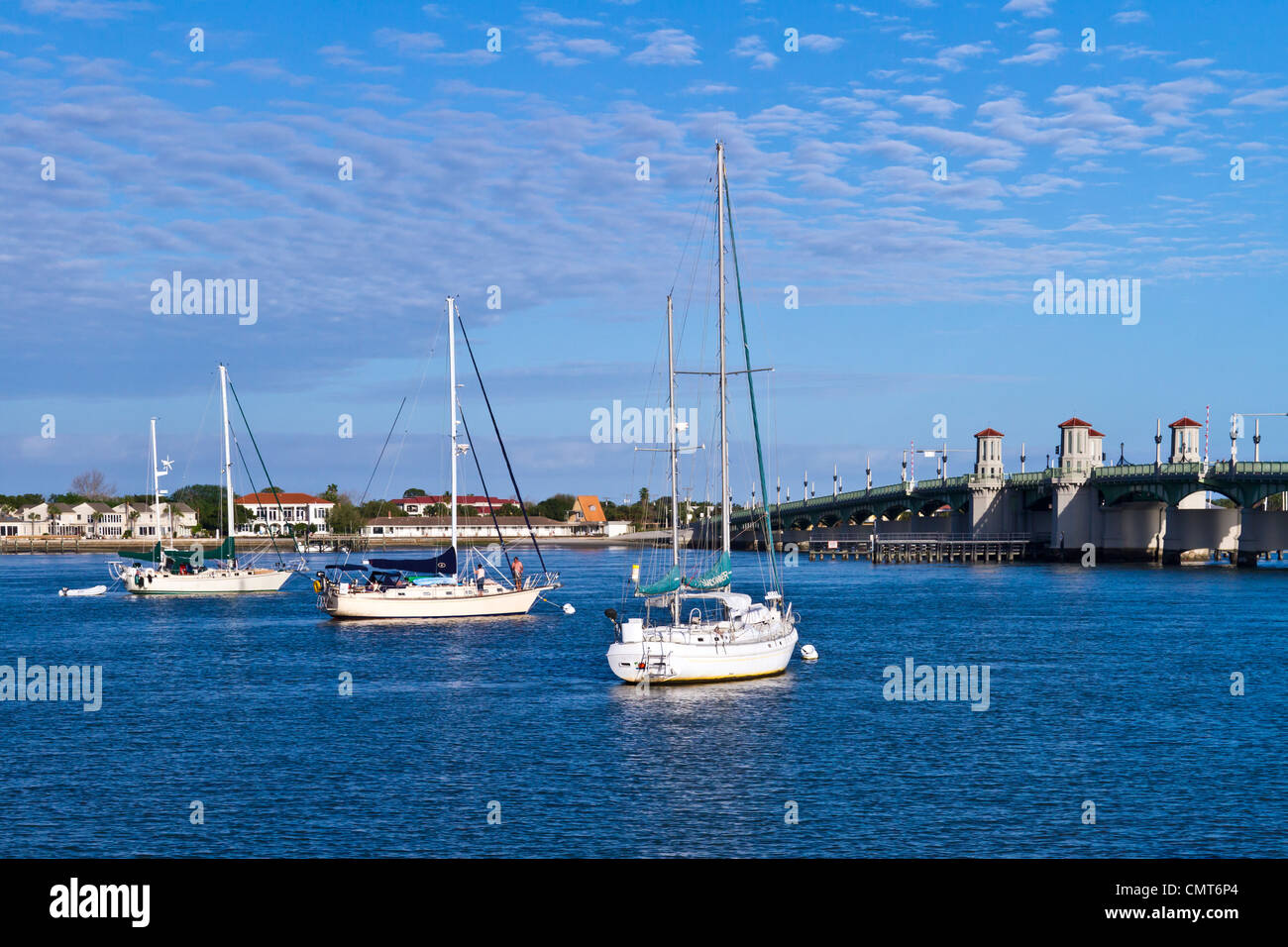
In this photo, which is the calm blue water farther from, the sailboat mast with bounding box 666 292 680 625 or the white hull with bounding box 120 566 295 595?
the white hull with bounding box 120 566 295 595

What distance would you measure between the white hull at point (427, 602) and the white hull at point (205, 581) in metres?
24.6

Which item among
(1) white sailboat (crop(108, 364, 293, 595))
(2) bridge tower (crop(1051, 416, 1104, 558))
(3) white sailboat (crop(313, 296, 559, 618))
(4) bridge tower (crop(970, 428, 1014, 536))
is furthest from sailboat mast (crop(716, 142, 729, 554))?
(4) bridge tower (crop(970, 428, 1014, 536))

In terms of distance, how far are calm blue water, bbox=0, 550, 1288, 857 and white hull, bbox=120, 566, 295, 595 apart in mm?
28107

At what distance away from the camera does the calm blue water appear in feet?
80.5

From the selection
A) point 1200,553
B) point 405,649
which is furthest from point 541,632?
point 1200,553

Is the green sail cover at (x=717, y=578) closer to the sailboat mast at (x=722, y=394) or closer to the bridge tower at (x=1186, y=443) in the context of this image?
the sailboat mast at (x=722, y=394)

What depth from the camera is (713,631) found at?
139 feet

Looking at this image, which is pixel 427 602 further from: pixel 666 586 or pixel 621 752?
pixel 621 752

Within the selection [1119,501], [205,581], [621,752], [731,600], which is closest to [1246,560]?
[1119,501]
